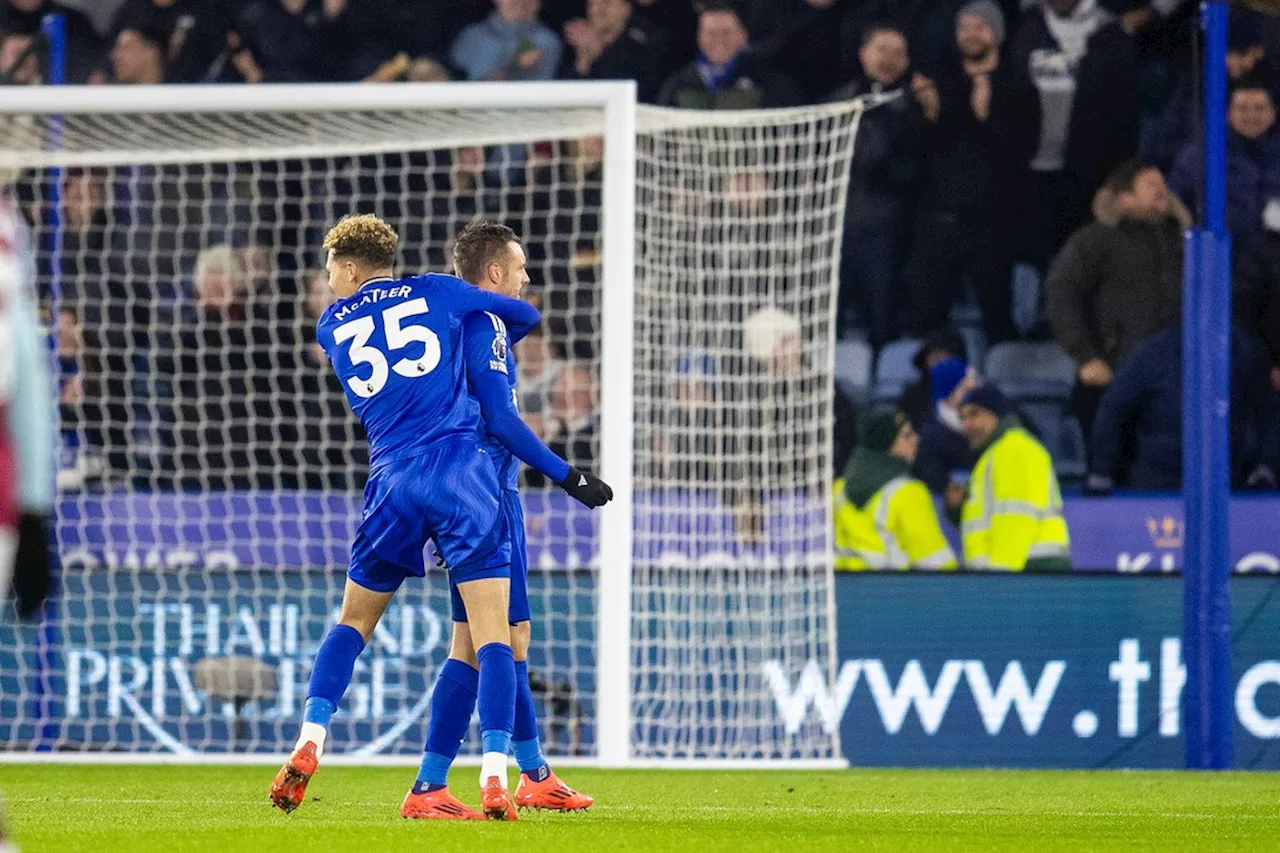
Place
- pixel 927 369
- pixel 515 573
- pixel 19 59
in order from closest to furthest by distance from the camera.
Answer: pixel 515 573 → pixel 927 369 → pixel 19 59

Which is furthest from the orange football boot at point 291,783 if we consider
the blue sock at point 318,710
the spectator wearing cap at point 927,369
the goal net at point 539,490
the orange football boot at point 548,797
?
the spectator wearing cap at point 927,369

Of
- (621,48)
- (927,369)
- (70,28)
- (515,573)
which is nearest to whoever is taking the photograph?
(515,573)

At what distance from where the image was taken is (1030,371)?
1206 centimetres

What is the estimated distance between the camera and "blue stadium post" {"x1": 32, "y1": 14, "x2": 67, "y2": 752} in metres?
9.93

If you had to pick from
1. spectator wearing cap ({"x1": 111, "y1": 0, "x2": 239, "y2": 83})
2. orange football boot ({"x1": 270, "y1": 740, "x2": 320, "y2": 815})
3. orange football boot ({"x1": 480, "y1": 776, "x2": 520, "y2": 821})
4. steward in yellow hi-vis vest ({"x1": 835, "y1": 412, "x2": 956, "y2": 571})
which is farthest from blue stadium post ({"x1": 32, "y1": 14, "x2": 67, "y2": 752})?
orange football boot ({"x1": 480, "y1": 776, "x2": 520, "y2": 821})

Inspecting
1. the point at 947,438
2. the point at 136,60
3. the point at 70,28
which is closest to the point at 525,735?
the point at 947,438

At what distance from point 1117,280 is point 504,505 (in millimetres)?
6181

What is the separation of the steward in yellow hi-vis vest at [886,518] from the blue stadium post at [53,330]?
365 cm

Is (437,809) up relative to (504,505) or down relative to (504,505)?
down

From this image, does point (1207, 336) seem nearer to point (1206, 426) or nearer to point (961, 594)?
point (1206, 426)

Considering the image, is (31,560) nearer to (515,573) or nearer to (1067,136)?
(515,573)

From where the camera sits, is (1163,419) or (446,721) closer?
(446,721)

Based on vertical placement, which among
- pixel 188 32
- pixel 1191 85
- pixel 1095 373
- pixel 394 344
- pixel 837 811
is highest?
pixel 188 32

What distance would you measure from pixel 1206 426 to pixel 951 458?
1.94 metres
